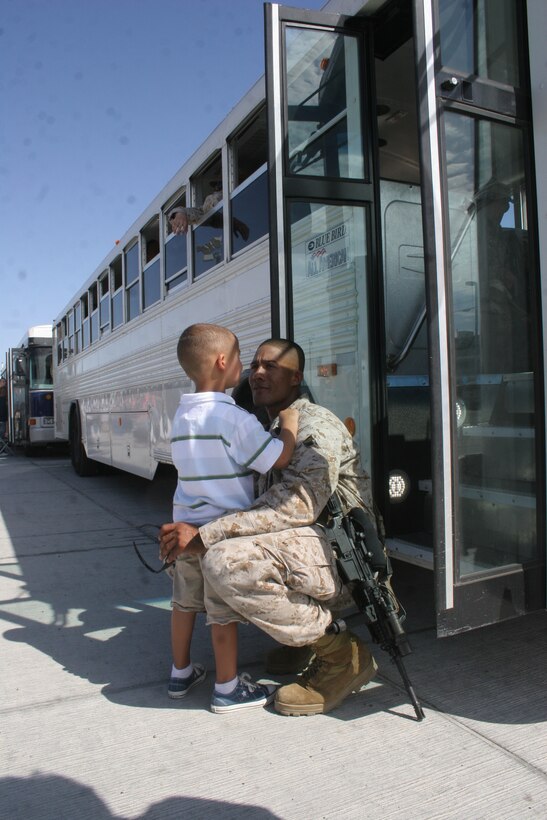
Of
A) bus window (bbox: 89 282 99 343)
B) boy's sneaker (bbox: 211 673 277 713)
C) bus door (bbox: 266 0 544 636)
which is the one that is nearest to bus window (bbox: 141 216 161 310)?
bus door (bbox: 266 0 544 636)

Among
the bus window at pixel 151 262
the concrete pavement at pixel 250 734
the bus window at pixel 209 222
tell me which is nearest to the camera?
the concrete pavement at pixel 250 734

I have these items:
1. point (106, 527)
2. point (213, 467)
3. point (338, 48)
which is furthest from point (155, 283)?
point (213, 467)

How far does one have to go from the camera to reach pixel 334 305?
3402mm

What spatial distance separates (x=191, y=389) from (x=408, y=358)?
161 centimetres

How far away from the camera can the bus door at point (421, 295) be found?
244 centimetres

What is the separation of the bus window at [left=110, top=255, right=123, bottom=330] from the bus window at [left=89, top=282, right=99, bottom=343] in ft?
3.60

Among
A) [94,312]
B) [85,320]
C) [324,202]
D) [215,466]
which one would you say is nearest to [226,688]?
[215,466]

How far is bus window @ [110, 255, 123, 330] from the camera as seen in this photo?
24.7 feet

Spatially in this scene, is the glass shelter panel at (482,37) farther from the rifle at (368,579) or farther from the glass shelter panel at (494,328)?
the rifle at (368,579)

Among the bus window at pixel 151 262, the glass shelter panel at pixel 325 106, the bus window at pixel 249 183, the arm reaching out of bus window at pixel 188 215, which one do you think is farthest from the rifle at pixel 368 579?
the bus window at pixel 151 262

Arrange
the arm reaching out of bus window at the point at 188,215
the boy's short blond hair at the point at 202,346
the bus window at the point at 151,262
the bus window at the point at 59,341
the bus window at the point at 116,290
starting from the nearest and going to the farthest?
the boy's short blond hair at the point at 202,346, the arm reaching out of bus window at the point at 188,215, the bus window at the point at 151,262, the bus window at the point at 116,290, the bus window at the point at 59,341

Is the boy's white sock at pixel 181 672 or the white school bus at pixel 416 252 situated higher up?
the white school bus at pixel 416 252

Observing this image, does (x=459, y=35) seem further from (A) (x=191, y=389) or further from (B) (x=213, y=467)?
(A) (x=191, y=389)

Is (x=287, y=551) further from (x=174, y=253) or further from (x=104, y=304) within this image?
(x=104, y=304)
